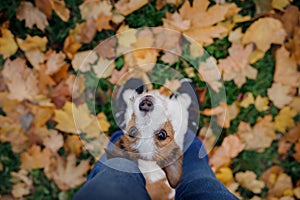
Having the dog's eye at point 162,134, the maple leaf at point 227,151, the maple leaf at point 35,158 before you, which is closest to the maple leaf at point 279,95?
the maple leaf at point 227,151

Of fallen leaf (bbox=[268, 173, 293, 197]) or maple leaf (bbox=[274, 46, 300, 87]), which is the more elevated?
maple leaf (bbox=[274, 46, 300, 87])

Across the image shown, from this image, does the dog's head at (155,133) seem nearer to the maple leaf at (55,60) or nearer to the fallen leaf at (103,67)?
the fallen leaf at (103,67)

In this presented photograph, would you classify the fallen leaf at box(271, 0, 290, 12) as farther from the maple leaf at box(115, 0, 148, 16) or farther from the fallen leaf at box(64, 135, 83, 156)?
the fallen leaf at box(64, 135, 83, 156)

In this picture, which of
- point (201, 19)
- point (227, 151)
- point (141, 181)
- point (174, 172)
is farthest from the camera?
point (227, 151)

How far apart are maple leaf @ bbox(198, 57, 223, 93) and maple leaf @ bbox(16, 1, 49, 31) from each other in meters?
0.75

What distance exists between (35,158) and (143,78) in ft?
2.12

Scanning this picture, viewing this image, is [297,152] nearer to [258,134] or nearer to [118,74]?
[258,134]

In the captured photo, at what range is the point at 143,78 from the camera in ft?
6.24

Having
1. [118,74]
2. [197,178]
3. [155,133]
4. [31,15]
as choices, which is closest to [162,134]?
[155,133]

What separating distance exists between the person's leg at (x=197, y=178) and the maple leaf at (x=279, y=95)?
0.43m

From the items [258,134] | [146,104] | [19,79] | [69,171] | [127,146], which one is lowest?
[69,171]

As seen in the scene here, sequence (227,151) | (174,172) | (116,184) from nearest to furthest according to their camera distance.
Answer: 1. (116,184)
2. (174,172)
3. (227,151)

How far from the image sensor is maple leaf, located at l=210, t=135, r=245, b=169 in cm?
197

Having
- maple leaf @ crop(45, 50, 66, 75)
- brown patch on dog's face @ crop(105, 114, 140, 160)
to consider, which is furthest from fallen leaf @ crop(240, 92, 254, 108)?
maple leaf @ crop(45, 50, 66, 75)
